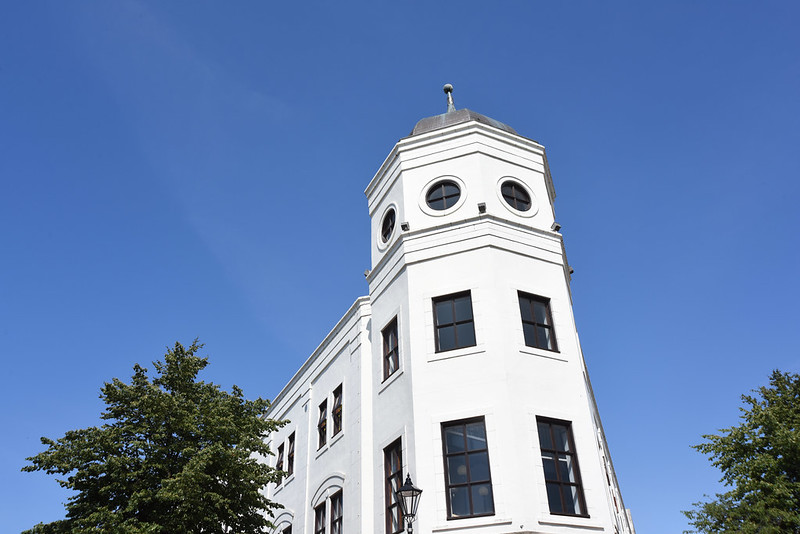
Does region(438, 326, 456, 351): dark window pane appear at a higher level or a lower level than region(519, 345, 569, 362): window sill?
higher

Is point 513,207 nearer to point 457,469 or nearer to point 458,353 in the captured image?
point 458,353

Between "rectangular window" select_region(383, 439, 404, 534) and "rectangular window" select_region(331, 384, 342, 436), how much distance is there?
4.68 m

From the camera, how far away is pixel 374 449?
58.7 feet

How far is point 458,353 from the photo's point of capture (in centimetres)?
1638

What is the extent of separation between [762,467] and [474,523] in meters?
21.4

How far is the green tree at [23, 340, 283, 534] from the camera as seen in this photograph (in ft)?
53.4

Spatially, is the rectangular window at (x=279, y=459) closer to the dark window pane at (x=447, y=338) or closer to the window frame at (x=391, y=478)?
the window frame at (x=391, y=478)

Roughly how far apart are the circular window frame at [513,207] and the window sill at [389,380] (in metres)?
5.93

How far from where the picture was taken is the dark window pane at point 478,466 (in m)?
14.6

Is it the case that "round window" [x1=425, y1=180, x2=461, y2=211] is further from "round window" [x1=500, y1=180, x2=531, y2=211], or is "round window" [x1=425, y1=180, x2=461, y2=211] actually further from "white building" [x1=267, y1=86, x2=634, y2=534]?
"round window" [x1=500, y1=180, x2=531, y2=211]

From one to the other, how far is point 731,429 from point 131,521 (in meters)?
28.3

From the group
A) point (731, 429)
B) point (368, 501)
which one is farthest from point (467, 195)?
point (731, 429)

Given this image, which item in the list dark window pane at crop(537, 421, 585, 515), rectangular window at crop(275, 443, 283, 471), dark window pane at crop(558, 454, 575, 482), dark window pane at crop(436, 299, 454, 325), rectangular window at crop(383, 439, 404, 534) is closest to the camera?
dark window pane at crop(537, 421, 585, 515)

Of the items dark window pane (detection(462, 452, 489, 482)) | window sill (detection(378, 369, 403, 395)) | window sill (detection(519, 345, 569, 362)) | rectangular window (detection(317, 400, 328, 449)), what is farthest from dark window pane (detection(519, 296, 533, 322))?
rectangular window (detection(317, 400, 328, 449))
